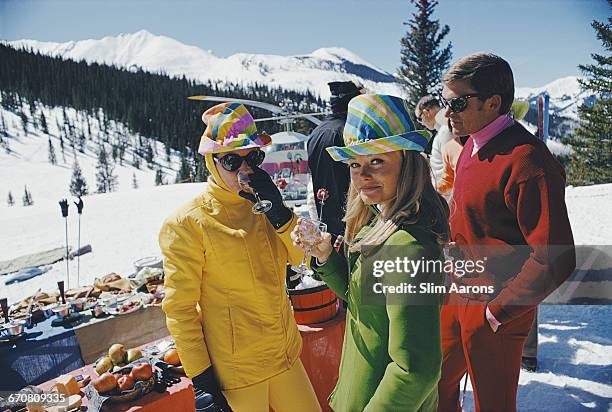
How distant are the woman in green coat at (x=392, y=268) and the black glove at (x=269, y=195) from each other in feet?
1.15

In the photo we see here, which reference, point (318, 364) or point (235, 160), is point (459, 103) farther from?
point (318, 364)

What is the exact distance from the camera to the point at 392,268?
1217mm

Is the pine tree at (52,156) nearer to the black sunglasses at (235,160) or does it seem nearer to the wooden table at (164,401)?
the wooden table at (164,401)

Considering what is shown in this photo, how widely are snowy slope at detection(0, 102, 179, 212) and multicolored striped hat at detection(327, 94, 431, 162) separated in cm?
4682

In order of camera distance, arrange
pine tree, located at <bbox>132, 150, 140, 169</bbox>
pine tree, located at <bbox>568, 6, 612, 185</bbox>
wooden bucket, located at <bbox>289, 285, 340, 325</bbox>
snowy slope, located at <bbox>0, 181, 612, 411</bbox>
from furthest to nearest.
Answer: pine tree, located at <bbox>132, 150, 140, 169</bbox>
pine tree, located at <bbox>568, 6, 612, 185</bbox>
snowy slope, located at <bbox>0, 181, 612, 411</bbox>
wooden bucket, located at <bbox>289, 285, 340, 325</bbox>

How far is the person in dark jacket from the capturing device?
3.05 metres

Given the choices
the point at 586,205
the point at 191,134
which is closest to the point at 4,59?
the point at 191,134

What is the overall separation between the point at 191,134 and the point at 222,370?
70.2 m

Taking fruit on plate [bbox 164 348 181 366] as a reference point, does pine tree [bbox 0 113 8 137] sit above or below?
above

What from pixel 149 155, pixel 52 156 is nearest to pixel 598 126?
pixel 149 155

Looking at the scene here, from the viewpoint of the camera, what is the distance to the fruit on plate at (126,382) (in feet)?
7.15

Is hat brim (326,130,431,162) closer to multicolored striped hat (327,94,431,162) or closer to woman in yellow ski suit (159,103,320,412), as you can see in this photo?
multicolored striped hat (327,94,431,162)

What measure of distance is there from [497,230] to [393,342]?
92 cm

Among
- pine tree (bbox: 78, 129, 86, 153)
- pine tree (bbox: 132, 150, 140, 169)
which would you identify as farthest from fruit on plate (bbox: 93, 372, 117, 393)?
pine tree (bbox: 78, 129, 86, 153)
